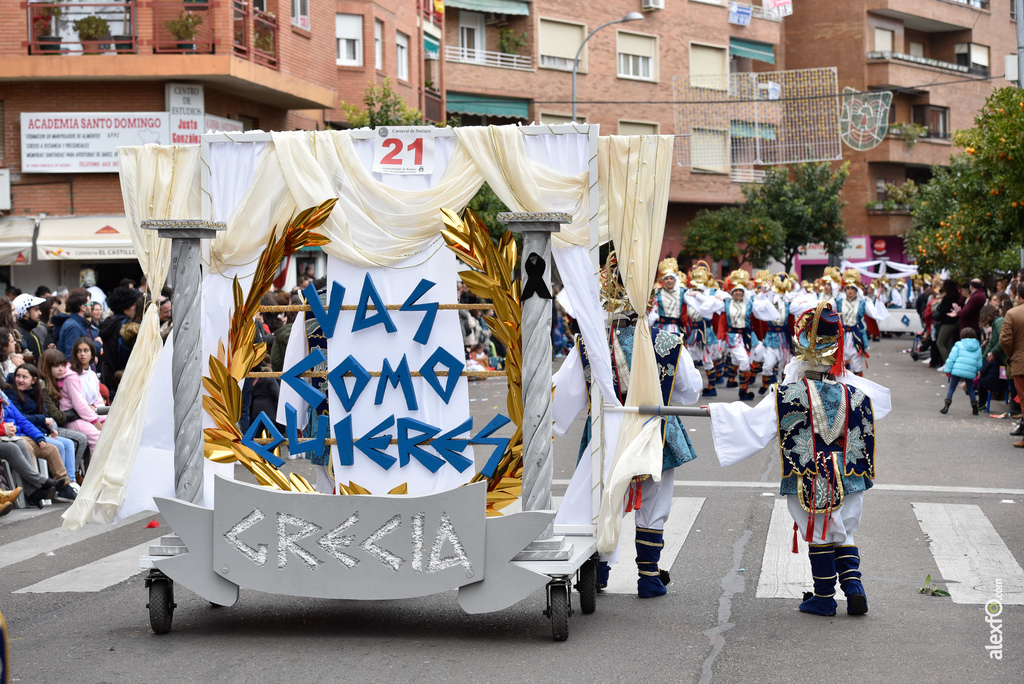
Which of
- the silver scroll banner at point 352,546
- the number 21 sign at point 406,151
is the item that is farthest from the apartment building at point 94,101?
the silver scroll banner at point 352,546

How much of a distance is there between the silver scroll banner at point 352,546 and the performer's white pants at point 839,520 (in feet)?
4.91

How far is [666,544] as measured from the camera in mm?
8945

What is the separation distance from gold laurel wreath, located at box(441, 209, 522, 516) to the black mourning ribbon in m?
0.63

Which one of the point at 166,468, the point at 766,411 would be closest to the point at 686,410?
the point at 766,411

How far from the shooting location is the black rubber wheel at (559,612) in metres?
6.32

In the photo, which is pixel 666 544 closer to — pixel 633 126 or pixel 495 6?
pixel 495 6

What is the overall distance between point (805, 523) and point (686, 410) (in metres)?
0.94

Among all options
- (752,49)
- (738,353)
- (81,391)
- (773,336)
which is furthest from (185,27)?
(752,49)

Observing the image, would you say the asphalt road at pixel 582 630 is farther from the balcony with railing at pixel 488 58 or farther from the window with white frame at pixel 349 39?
the balcony with railing at pixel 488 58

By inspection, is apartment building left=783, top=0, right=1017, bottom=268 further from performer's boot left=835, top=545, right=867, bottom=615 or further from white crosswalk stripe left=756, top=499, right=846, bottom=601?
performer's boot left=835, top=545, right=867, bottom=615

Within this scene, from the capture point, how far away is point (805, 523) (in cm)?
681

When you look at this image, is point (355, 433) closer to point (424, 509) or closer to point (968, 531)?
point (424, 509)

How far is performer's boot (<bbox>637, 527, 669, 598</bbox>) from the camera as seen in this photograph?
7.24m

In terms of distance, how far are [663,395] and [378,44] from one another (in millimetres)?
24670
